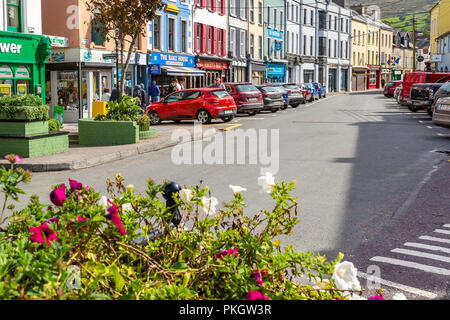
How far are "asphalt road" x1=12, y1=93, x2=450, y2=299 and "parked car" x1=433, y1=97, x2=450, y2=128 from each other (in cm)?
57

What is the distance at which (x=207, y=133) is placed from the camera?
20.2 metres

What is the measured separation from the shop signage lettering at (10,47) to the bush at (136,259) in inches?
777

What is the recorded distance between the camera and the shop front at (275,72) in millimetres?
60084

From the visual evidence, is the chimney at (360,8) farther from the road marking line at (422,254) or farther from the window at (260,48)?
the road marking line at (422,254)

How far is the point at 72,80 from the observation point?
28.3 m

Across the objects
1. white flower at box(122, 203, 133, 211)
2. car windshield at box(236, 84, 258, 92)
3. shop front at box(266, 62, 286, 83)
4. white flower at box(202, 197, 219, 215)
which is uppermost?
shop front at box(266, 62, 286, 83)

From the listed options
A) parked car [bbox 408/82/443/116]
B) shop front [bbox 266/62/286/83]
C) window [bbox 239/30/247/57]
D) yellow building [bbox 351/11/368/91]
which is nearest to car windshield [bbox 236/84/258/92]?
parked car [bbox 408/82/443/116]

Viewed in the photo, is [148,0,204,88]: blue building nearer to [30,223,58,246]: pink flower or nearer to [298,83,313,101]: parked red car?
[298,83,313,101]: parked red car

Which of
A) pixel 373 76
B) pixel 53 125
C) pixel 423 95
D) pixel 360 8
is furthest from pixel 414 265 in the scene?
pixel 360 8

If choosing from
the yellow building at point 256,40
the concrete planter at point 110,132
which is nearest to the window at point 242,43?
the yellow building at point 256,40

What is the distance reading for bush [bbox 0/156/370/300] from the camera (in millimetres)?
2090

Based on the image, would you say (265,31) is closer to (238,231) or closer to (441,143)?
(441,143)

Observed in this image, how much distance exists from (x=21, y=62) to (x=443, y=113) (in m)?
15.1

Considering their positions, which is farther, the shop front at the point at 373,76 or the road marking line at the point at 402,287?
the shop front at the point at 373,76
